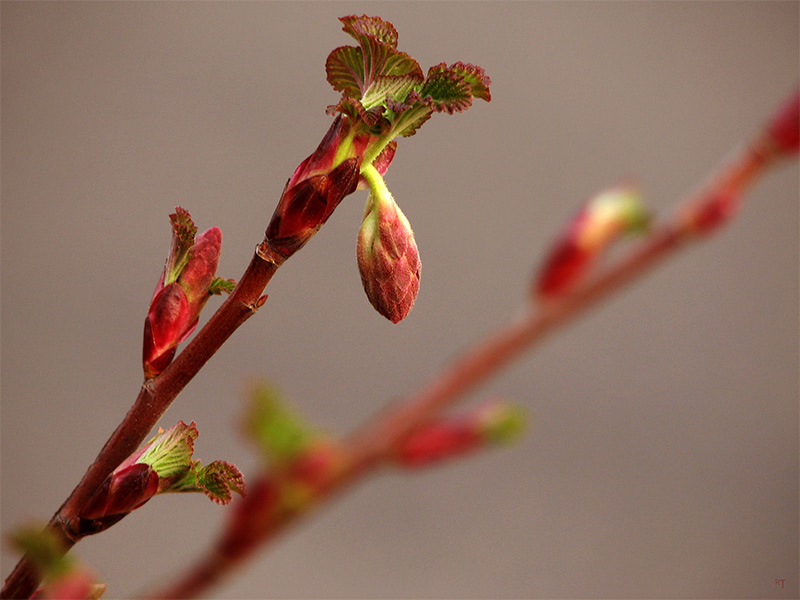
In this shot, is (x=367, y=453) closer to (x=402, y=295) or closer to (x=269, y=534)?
(x=269, y=534)

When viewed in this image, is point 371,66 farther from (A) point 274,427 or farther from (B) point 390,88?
(A) point 274,427

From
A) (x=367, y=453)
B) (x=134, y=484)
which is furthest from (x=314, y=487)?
(x=134, y=484)

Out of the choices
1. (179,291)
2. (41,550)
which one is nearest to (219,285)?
(179,291)

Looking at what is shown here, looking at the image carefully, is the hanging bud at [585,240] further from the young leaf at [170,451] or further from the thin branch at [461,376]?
the young leaf at [170,451]

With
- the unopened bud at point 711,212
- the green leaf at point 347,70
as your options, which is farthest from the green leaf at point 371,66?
the unopened bud at point 711,212

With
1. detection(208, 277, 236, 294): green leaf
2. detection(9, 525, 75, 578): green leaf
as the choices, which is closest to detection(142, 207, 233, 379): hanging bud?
detection(208, 277, 236, 294): green leaf

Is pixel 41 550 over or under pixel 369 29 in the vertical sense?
under
